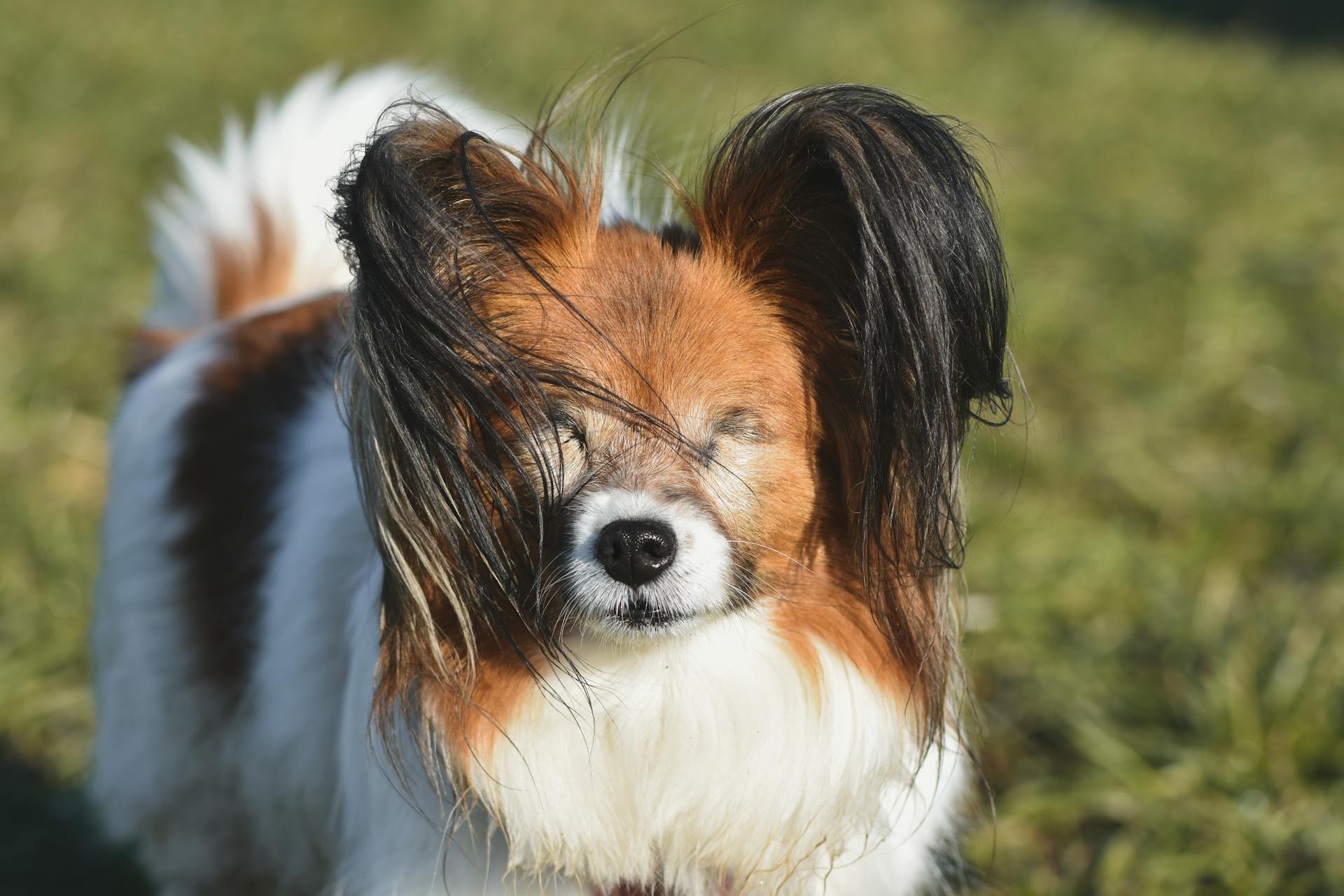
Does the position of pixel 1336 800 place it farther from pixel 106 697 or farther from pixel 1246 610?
pixel 106 697

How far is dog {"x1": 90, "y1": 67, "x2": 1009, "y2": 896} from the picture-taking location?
188 centimetres

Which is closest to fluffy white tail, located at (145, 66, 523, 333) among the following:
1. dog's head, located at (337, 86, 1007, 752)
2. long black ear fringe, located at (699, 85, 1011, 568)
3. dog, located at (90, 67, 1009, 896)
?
dog, located at (90, 67, 1009, 896)

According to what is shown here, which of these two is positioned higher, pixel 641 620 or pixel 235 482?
pixel 641 620

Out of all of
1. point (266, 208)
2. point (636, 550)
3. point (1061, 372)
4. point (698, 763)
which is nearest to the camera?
point (636, 550)

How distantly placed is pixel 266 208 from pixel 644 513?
176 centimetres

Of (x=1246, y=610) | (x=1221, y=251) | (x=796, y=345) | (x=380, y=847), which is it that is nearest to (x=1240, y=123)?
(x=1221, y=251)

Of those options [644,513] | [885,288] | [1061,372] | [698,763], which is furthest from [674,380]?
[1061,372]

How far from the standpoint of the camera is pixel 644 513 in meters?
1.88

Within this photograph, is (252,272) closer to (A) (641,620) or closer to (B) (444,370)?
(B) (444,370)

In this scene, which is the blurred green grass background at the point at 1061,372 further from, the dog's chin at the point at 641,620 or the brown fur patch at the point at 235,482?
the brown fur patch at the point at 235,482

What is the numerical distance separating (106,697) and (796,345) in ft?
6.35

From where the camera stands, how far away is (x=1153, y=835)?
10.5 ft

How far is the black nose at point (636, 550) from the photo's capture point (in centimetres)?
186

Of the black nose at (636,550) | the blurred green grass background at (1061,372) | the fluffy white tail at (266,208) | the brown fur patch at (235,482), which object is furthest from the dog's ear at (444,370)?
the fluffy white tail at (266,208)
